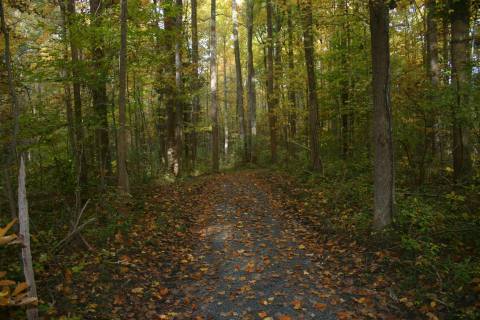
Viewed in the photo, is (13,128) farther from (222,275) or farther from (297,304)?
(297,304)

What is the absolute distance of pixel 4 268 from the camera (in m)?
4.88

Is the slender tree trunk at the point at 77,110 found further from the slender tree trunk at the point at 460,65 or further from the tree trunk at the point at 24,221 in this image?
the slender tree trunk at the point at 460,65

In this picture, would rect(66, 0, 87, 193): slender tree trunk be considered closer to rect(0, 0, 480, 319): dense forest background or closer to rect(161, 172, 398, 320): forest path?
rect(0, 0, 480, 319): dense forest background

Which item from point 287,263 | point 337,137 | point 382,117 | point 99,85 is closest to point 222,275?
point 287,263

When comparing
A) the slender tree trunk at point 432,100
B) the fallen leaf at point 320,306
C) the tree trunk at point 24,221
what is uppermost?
the slender tree trunk at point 432,100

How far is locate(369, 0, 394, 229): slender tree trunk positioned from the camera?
666cm

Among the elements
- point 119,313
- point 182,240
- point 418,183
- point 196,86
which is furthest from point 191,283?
point 196,86

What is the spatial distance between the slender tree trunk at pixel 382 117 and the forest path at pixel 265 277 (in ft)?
3.97

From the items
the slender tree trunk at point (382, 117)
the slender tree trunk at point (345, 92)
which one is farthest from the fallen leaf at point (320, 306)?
the slender tree trunk at point (345, 92)

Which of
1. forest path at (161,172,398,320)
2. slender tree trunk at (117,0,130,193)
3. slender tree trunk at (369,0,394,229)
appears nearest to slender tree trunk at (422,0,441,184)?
slender tree trunk at (369,0,394,229)

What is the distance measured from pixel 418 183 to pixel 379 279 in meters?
4.66

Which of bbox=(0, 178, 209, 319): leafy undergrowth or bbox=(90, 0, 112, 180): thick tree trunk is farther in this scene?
bbox=(90, 0, 112, 180): thick tree trunk

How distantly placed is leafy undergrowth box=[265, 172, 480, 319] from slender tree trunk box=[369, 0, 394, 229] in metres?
0.36

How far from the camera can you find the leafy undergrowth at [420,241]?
187 inches
